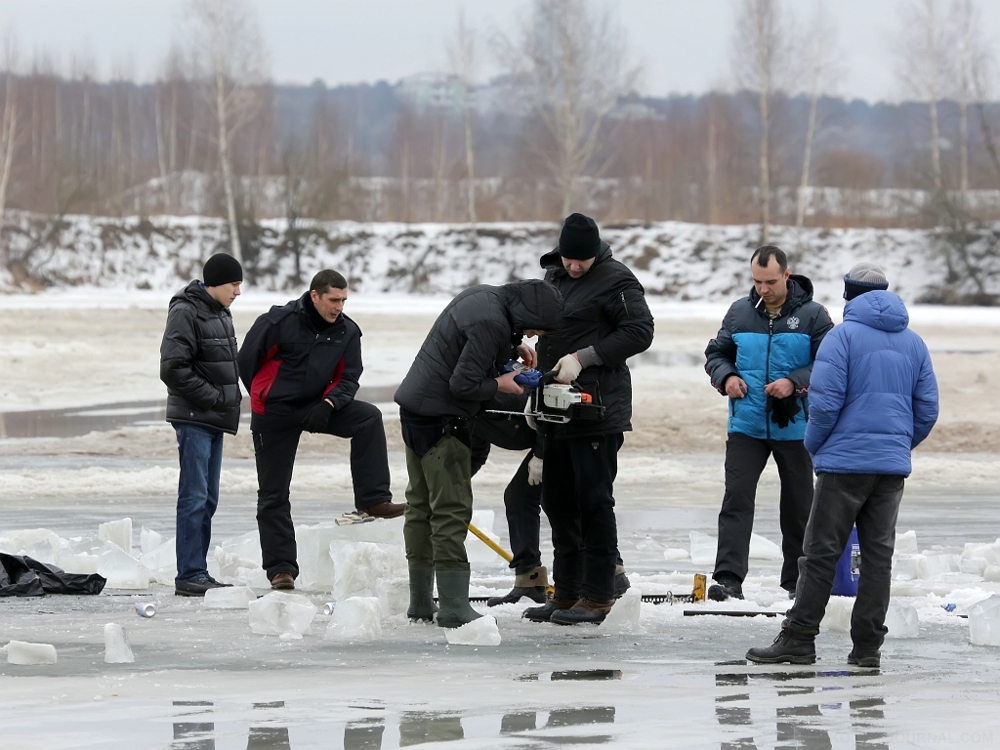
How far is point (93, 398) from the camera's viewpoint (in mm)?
21672

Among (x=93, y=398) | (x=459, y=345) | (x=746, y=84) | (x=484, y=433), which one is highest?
(x=746, y=84)

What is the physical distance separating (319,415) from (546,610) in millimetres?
1777

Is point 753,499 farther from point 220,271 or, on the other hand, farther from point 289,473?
point 220,271

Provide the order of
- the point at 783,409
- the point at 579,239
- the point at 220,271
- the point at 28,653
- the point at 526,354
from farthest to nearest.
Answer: the point at 220,271 < the point at 783,409 < the point at 526,354 < the point at 579,239 < the point at 28,653

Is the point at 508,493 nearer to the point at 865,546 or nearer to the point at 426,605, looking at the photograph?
the point at 426,605

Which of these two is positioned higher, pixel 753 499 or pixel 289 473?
pixel 289 473

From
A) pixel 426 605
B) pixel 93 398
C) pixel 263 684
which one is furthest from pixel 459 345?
pixel 93 398

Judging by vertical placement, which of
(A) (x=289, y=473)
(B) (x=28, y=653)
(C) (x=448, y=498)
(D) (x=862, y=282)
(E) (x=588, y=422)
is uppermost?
(D) (x=862, y=282)

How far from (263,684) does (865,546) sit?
2481 mm

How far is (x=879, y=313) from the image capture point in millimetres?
5801

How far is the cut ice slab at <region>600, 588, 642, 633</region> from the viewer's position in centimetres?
651

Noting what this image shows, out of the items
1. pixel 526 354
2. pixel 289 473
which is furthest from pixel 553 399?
pixel 289 473

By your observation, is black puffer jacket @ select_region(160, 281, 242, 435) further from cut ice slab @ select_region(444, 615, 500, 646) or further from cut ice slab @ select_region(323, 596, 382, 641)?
cut ice slab @ select_region(444, 615, 500, 646)

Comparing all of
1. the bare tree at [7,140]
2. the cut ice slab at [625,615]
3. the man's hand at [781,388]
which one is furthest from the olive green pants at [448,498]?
the bare tree at [7,140]
